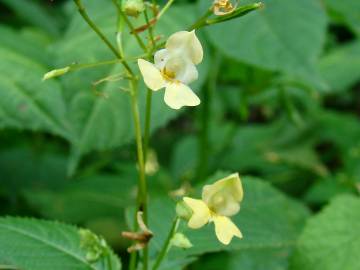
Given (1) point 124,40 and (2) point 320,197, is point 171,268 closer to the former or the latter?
(1) point 124,40

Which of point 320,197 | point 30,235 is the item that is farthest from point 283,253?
A: point 30,235

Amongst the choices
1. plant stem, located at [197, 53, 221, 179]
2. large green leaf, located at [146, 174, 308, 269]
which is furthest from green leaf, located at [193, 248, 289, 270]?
plant stem, located at [197, 53, 221, 179]

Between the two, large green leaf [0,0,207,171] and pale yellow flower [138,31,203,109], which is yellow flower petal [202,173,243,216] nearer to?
pale yellow flower [138,31,203,109]

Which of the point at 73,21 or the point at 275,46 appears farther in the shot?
the point at 73,21

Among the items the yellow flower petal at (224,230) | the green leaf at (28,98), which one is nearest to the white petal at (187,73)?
the yellow flower petal at (224,230)

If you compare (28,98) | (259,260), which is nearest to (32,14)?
(28,98)

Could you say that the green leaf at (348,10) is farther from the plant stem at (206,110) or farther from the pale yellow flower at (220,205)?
the pale yellow flower at (220,205)

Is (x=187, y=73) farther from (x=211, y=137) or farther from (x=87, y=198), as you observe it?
(x=211, y=137)
